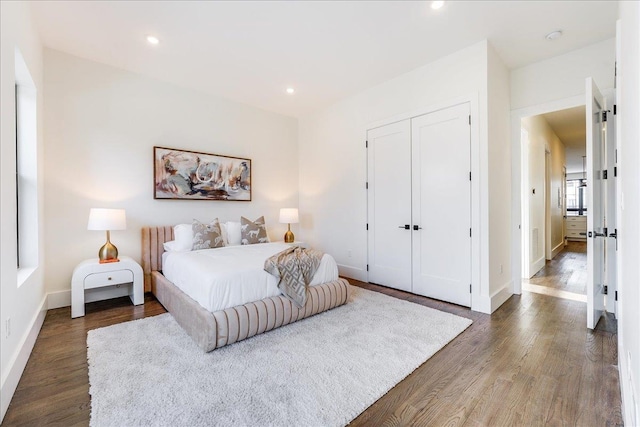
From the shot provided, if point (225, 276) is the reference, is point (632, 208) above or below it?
above

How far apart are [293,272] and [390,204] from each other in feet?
6.16

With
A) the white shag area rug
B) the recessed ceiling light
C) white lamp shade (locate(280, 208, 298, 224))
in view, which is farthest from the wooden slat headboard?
the recessed ceiling light

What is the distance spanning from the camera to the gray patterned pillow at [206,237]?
3.67m

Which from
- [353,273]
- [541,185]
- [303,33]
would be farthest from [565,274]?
[303,33]

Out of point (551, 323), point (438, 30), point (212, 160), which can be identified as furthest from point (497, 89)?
point (212, 160)

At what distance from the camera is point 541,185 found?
5.25 m

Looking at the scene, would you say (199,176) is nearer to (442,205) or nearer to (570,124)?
(442,205)

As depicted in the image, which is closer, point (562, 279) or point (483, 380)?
point (483, 380)

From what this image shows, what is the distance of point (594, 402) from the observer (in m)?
1.68

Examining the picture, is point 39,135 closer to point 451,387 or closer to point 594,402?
point 451,387

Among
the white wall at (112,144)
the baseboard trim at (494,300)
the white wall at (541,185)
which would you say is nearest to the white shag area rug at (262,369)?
the baseboard trim at (494,300)

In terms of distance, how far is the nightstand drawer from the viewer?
3012mm

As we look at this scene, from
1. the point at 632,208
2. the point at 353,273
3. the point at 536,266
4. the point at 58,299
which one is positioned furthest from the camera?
the point at 536,266

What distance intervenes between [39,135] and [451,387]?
14.3 ft
